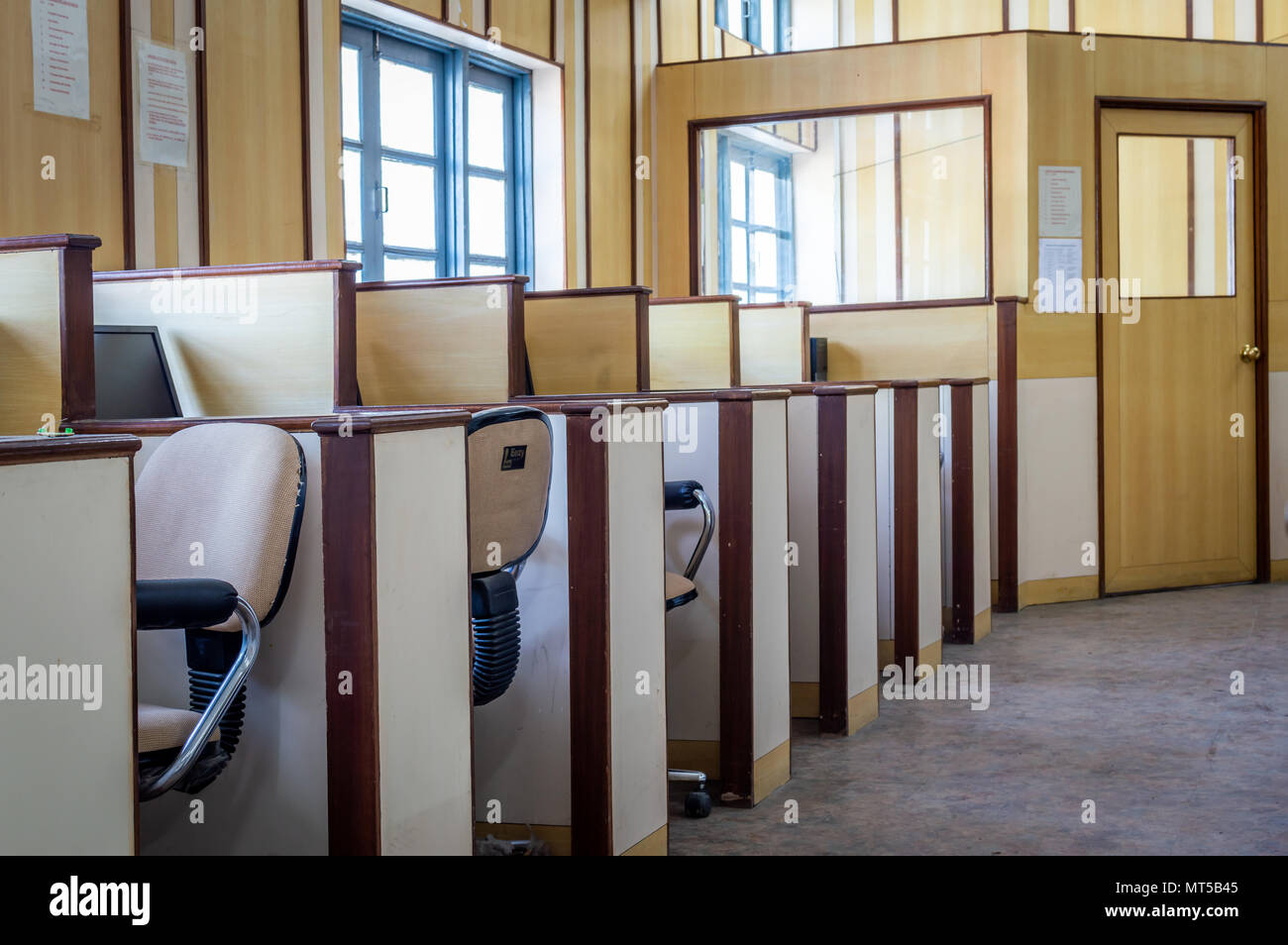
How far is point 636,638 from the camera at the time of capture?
7.59 ft

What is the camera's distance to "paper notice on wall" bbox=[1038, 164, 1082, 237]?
5.47m

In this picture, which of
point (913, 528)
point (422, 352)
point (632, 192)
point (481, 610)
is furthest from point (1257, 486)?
point (481, 610)

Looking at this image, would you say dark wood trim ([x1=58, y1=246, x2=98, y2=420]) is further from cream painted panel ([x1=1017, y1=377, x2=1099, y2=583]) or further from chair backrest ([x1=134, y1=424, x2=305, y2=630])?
cream painted panel ([x1=1017, y1=377, x2=1099, y2=583])

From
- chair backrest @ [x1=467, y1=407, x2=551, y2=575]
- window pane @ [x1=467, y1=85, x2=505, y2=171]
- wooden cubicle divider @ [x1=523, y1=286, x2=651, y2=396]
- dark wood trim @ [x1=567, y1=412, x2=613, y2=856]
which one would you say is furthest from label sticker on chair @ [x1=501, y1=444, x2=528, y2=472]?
window pane @ [x1=467, y1=85, x2=505, y2=171]

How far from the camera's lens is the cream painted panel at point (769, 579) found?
9.42 feet

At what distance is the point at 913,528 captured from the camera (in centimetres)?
392

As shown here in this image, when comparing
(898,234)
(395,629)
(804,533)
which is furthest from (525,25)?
(395,629)

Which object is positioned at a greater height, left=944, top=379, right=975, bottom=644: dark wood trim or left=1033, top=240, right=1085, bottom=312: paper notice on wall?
left=1033, top=240, right=1085, bottom=312: paper notice on wall

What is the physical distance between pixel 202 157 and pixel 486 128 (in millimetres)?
1750

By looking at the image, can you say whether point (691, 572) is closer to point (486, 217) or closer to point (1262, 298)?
point (486, 217)

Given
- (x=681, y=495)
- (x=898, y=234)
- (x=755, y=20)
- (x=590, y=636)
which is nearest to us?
(x=590, y=636)

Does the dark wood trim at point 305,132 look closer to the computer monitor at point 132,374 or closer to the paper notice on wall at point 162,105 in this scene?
the paper notice on wall at point 162,105

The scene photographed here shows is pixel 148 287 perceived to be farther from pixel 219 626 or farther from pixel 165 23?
pixel 219 626

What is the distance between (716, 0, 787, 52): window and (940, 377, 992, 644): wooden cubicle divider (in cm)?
293
